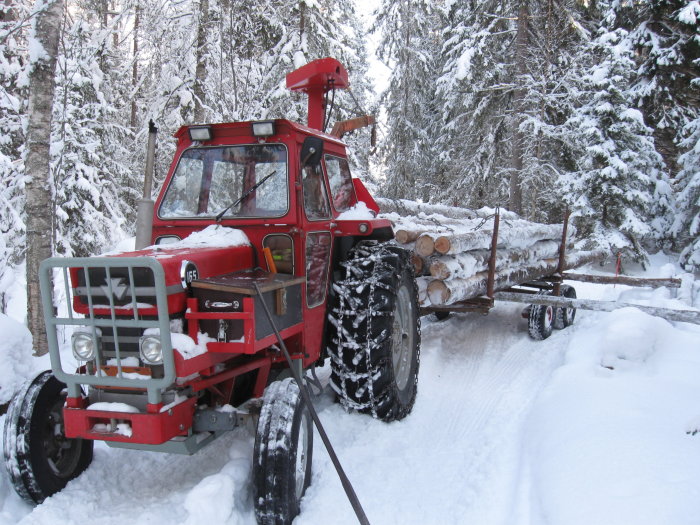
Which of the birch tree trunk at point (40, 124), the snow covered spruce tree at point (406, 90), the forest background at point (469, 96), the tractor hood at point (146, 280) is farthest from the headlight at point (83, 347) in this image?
the snow covered spruce tree at point (406, 90)

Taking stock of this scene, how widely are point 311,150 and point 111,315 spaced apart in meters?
1.81

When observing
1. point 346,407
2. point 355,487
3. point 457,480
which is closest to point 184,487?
point 355,487

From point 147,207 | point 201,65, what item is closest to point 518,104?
point 201,65

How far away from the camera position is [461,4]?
18219mm

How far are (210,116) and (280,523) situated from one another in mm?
12210

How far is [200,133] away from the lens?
4.42 metres

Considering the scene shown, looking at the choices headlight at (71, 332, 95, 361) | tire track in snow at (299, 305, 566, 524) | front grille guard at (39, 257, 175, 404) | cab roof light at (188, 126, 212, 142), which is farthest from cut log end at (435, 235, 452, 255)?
headlight at (71, 332, 95, 361)

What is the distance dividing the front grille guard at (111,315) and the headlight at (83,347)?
54 millimetres

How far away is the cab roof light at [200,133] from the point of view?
440 cm

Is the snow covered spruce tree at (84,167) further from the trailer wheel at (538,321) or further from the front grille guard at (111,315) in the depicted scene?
the trailer wheel at (538,321)

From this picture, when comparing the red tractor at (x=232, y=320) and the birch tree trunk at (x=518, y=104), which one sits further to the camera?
the birch tree trunk at (x=518, y=104)

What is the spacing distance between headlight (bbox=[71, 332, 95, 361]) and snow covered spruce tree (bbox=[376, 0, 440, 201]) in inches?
698

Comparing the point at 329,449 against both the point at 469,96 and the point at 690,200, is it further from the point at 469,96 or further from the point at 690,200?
the point at 469,96

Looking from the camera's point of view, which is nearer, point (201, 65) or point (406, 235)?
point (406, 235)
